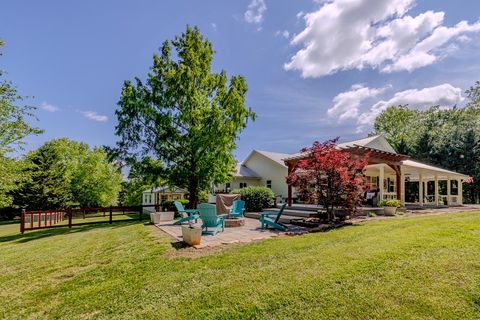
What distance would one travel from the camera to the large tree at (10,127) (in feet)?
52.5

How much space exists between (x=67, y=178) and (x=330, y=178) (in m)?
30.7

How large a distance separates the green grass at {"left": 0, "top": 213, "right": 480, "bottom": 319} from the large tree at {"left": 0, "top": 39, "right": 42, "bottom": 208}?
523 inches

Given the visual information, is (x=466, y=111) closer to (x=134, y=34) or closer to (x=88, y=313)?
(x=134, y=34)

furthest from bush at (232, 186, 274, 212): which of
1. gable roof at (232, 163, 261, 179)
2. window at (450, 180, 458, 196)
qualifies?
window at (450, 180, 458, 196)

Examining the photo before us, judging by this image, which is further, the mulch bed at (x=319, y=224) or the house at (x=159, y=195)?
the house at (x=159, y=195)

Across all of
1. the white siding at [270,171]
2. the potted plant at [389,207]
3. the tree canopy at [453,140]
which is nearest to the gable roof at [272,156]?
the white siding at [270,171]

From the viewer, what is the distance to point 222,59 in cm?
1884

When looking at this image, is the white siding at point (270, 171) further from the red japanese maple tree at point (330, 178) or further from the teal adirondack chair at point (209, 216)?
the teal adirondack chair at point (209, 216)

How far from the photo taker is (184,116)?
15820 millimetres

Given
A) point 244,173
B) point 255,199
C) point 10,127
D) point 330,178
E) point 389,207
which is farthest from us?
point 244,173

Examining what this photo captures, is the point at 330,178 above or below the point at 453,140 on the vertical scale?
below

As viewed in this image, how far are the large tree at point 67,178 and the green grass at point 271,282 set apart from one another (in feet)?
71.1

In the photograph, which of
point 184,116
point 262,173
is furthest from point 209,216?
point 262,173

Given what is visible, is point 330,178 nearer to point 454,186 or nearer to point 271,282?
point 271,282
